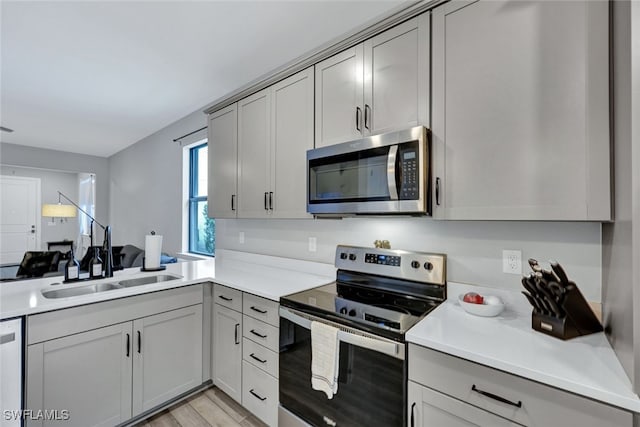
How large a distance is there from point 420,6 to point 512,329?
1540mm

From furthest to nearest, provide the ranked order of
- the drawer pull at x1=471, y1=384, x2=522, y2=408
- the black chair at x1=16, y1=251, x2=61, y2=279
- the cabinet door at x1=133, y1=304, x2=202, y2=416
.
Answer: the black chair at x1=16, y1=251, x2=61, y2=279 → the cabinet door at x1=133, y1=304, x2=202, y2=416 → the drawer pull at x1=471, y1=384, x2=522, y2=408

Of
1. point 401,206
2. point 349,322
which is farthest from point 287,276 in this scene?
point 401,206

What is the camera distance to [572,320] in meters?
1.07

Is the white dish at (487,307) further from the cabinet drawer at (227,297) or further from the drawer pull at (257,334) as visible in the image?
the cabinet drawer at (227,297)

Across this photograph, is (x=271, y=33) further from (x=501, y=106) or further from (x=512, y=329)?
(x=512, y=329)

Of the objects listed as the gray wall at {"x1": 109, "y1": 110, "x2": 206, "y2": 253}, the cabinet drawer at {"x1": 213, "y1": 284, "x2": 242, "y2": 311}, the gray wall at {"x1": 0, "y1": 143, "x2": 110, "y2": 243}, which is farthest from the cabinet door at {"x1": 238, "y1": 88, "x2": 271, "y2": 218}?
the gray wall at {"x1": 0, "y1": 143, "x2": 110, "y2": 243}

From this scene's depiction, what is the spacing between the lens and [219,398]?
2.14m

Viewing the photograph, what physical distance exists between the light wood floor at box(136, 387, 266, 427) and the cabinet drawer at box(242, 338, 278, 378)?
1.39ft

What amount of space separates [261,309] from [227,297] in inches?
15.9

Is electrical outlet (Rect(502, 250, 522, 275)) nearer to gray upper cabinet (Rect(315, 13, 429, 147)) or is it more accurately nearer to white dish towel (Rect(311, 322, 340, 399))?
gray upper cabinet (Rect(315, 13, 429, 147))

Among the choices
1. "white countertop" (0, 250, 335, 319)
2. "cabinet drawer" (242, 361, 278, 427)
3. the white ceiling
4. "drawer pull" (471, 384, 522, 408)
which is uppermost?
the white ceiling

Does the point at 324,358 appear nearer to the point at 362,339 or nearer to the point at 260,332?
the point at 362,339

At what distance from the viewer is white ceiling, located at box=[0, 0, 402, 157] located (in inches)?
73.9

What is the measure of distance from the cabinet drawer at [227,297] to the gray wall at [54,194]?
711cm
